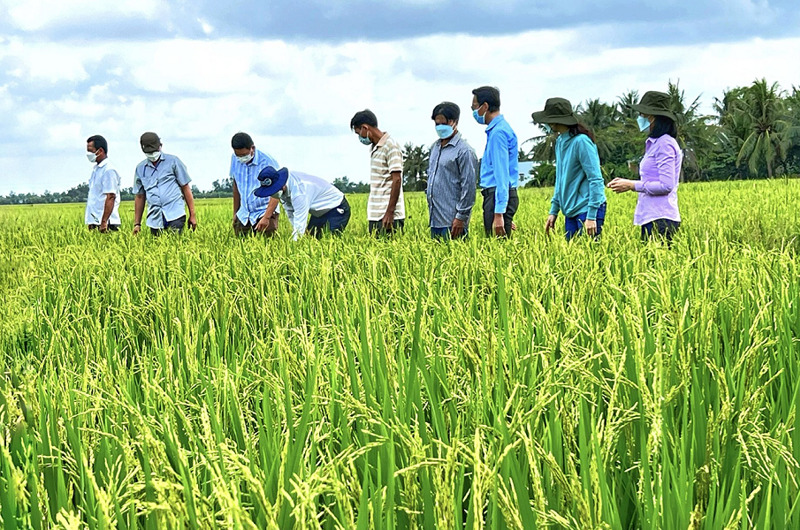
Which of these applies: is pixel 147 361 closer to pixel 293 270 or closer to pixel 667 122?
pixel 293 270

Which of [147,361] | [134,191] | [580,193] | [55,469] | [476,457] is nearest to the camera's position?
[476,457]

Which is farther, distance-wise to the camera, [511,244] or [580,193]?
[580,193]

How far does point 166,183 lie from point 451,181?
3182mm

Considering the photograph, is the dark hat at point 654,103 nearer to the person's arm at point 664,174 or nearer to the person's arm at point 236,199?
the person's arm at point 664,174

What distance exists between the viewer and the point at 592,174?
5000mm

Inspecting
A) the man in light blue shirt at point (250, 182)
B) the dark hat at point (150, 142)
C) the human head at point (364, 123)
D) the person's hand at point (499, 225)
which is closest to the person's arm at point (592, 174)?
the person's hand at point (499, 225)

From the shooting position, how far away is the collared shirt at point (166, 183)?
729 centimetres

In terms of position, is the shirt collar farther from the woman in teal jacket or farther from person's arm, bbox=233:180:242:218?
person's arm, bbox=233:180:242:218

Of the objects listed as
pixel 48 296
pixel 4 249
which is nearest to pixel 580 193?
pixel 48 296

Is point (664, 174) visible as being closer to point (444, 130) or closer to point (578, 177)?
point (578, 177)

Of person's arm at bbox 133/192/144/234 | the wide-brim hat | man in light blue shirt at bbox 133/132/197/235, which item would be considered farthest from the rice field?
person's arm at bbox 133/192/144/234

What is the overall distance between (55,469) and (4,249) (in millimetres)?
7547

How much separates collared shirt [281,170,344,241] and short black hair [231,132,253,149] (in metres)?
0.56

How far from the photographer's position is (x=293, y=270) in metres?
4.03
